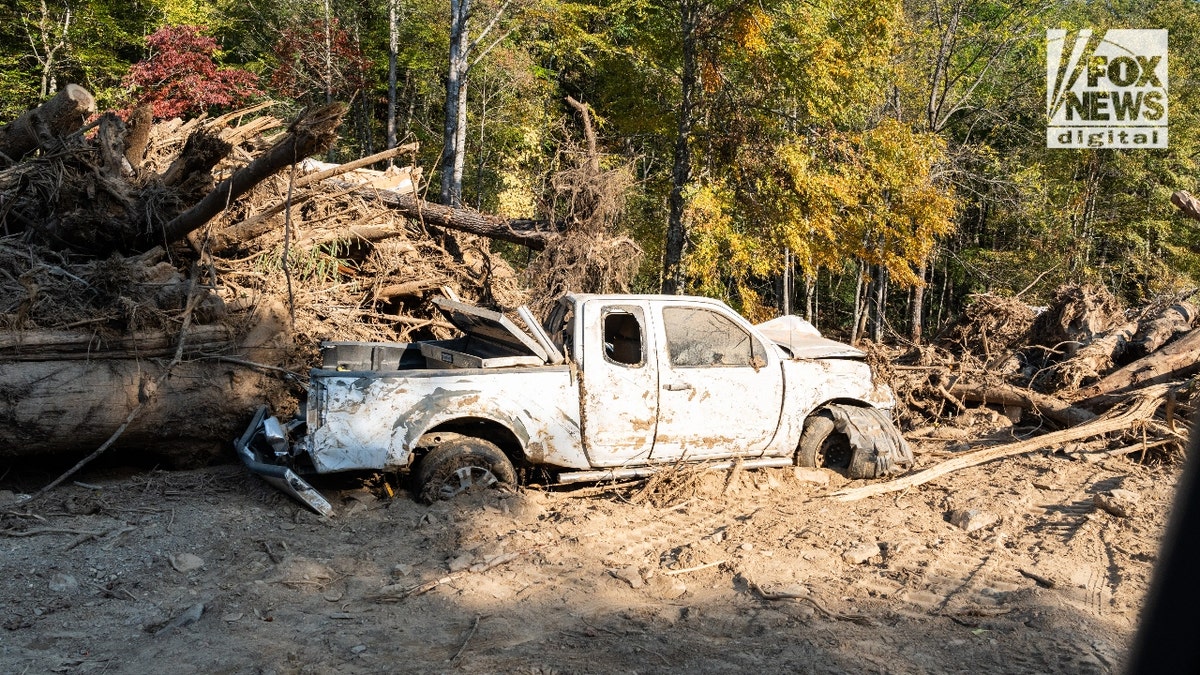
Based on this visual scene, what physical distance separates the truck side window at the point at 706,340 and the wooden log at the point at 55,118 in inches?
267

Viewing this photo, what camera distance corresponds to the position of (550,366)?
730 centimetres

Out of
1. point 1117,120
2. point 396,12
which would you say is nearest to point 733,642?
point 396,12

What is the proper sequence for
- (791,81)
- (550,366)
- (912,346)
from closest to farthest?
1. (550,366)
2. (912,346)
3. (791,81)

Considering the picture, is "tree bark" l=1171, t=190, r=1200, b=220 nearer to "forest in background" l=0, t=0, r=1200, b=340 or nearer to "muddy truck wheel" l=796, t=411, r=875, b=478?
"forest in background" l=0, t=0, r=1200, b=340

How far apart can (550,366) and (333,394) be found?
1721 mm

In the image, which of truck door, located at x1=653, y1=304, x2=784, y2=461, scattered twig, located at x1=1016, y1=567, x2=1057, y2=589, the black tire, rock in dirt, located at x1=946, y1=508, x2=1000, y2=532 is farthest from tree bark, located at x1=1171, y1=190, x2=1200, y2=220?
the black tire

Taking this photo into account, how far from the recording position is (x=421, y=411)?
6863 millimetres

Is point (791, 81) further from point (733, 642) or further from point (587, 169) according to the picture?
point (733, 642)

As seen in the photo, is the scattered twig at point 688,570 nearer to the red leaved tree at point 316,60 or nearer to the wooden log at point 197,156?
the wooden log at point 197,156

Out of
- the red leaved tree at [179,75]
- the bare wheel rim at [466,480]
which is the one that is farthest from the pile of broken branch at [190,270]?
the red leaved tree at [179,75]

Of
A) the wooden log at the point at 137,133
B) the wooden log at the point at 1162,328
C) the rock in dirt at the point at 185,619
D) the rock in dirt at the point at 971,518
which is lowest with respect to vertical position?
the rock in dirt at the point at 185,619

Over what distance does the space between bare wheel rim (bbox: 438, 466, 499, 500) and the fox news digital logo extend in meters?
21.2

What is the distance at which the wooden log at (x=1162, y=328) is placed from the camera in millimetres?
10891

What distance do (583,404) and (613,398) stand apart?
0.26m
